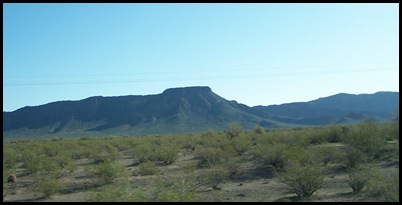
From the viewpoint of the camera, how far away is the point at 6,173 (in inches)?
961

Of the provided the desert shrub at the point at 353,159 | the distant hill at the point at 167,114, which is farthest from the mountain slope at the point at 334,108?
the desert shrub at the point at 353,159

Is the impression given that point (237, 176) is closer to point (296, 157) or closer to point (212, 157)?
point (296, 157)

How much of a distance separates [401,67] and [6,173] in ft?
73.0

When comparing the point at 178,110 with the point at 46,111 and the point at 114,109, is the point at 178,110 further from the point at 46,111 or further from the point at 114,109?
the point at 46,111

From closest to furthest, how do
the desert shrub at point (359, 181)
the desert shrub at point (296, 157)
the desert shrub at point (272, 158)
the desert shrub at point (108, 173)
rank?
1. the desert shrub at point (359, 181)
2. the desert shrub at point (296, 157)
3. the desert shrub at point (108, 173)
4. the desert shrub at point (272, 158)

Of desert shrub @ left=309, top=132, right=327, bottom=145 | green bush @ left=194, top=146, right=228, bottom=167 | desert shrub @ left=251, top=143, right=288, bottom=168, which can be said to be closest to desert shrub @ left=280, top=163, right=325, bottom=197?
desert shrub @ left=251, top=143, right=288, bottom=168

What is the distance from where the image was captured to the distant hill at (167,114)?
129 m

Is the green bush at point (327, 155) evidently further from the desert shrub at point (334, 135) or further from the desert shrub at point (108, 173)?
the desert shrub at point (334, 135)

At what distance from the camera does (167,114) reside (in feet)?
454

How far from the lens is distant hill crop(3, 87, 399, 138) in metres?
129

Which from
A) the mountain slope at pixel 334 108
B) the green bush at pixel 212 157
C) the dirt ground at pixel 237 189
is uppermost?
the mountain slope at pixel 334 108

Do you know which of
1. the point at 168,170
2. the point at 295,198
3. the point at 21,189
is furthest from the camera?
the point at 168,170

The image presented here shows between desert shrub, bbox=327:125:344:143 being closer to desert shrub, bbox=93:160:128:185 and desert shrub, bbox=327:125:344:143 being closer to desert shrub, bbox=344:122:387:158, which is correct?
desert shrub, bbox=344:122:387:158

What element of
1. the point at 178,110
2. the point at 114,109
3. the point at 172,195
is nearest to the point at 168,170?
the point at 172,195
